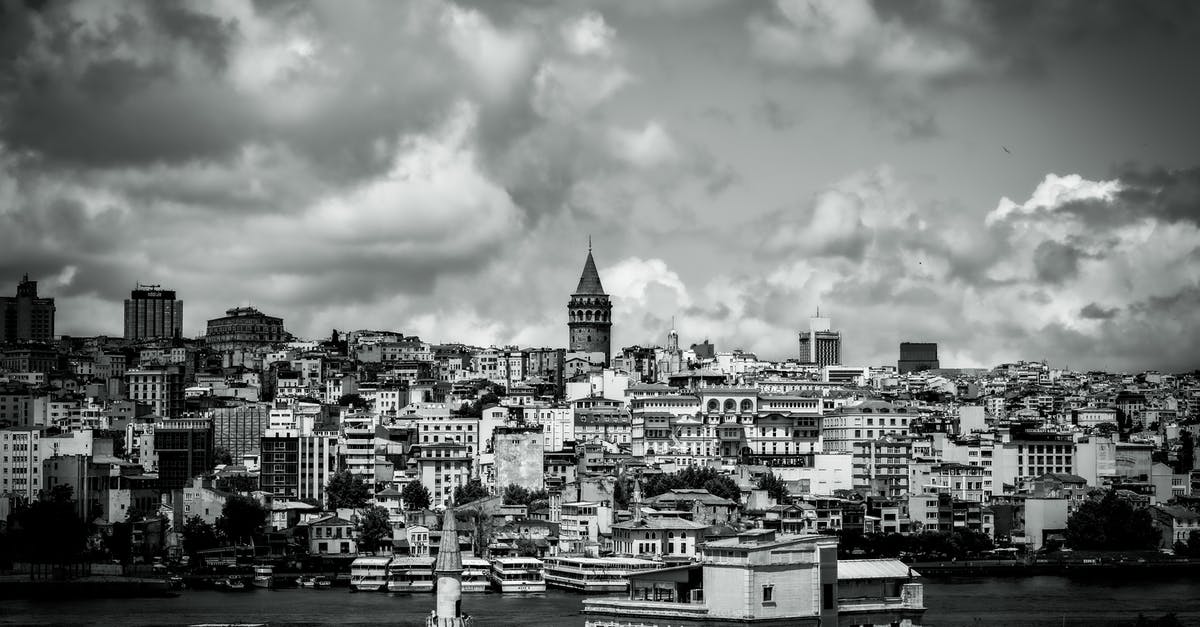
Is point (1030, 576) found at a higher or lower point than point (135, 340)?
lower

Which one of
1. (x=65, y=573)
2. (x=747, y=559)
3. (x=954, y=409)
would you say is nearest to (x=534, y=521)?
(x=65, y=573)

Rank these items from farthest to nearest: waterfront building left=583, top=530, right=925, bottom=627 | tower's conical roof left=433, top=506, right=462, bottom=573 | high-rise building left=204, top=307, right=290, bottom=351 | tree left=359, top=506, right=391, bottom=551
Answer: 1. high-rise building left=204, top=307, right=290, bottom=351
2. tree left=359, top=506, right=391, bottom=551
3. waterfront building left=583, top=530, right=925, bottom=627
4. tower's conical roof left=433, top=506, right=462, bottom=573

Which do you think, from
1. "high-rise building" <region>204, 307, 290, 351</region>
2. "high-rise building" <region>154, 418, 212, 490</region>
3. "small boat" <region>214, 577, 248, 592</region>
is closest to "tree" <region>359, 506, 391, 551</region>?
"small boat" <region>214, 577, 248, 592</region>

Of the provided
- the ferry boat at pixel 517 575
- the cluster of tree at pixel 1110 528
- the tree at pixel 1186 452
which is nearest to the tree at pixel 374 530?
the ferry boat at pixel 517 575

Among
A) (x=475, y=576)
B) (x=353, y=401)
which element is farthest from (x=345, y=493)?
(x=353, y=401)

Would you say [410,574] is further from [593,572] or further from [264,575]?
[593,572]

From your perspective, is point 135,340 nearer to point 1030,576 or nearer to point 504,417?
point 504,417

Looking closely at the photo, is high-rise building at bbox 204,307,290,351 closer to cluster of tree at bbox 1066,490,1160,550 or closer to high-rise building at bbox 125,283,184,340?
high-rise building at bbox 125,283,184,340
